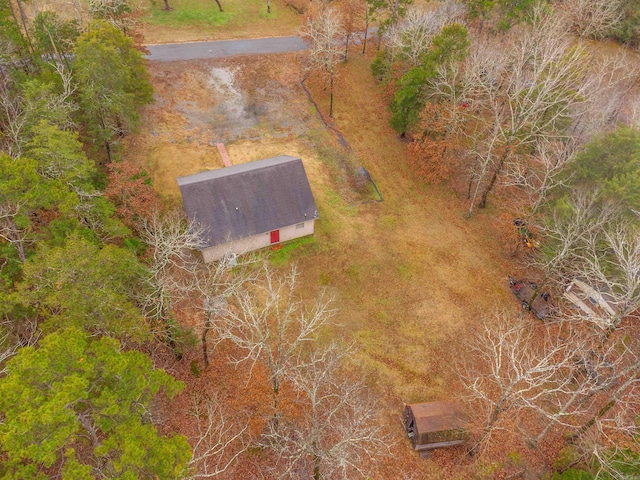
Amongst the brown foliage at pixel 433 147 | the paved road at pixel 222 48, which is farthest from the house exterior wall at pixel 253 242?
the paved road at pixel 222 48

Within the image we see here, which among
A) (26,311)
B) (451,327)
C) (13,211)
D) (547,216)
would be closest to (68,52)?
(13,211)

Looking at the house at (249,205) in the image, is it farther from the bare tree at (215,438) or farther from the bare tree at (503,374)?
the bare tree at (503,374)

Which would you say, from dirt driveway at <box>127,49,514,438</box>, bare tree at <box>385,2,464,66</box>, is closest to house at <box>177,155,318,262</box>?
dirt driveway at <box>127,49,514,438</box>

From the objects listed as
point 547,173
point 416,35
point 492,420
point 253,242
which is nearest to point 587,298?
point 547,173

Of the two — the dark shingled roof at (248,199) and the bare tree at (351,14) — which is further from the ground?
the bare tree at (351,14)

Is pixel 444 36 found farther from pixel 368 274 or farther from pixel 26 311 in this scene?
pixel 26 311

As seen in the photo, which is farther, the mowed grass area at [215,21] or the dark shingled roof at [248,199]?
the mowed grass area at [215,21]
